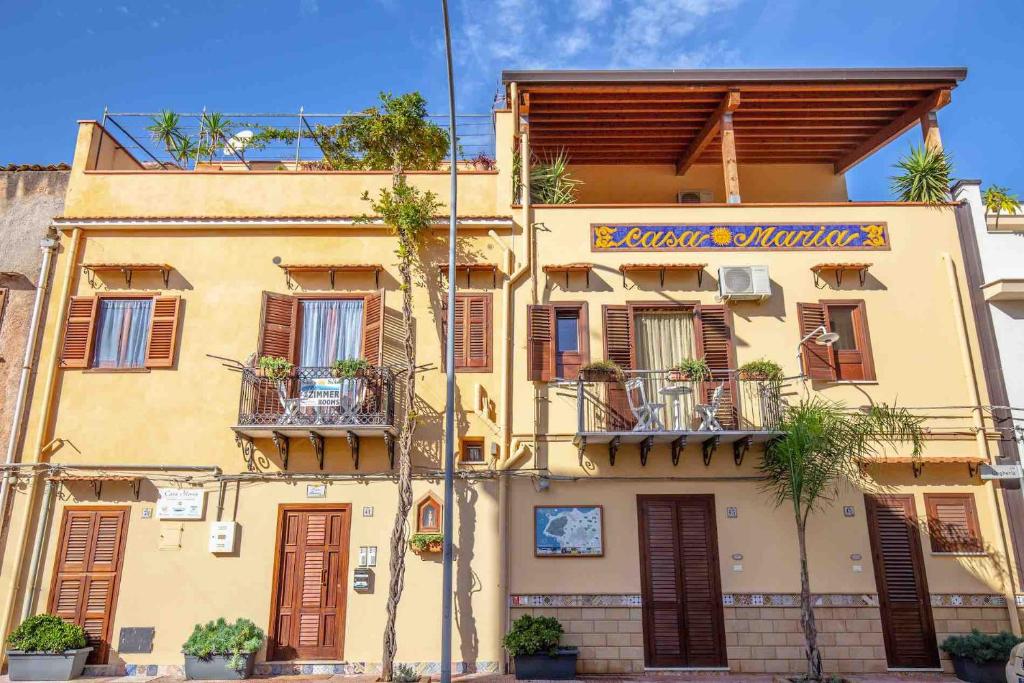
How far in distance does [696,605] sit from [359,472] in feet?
20.5

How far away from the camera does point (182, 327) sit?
14.0m

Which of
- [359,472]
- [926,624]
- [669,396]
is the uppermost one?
[669,396]

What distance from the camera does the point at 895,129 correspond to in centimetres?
1648

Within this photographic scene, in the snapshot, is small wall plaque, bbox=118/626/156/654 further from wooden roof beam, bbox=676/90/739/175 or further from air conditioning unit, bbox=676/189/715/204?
wooden roof beam, bbox=676/90/739/175

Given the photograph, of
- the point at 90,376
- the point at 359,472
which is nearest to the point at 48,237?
the point at 90,376

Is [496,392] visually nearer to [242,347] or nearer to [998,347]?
[242,347]

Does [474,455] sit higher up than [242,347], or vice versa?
[242,347]

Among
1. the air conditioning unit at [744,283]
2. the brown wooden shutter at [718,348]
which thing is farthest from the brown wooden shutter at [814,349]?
the brown wooden shutter at [718,348]

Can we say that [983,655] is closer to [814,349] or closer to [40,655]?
[814,349]

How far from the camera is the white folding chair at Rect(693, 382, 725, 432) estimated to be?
12.8 meters

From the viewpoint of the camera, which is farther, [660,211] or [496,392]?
[660,211]

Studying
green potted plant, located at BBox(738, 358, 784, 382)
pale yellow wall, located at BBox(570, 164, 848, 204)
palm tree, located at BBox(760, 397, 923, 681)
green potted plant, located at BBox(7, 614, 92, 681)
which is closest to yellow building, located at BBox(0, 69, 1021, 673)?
green potted plant, located at BBox(738, 358, 784, 382)

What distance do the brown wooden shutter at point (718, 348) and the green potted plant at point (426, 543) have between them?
17.4ft

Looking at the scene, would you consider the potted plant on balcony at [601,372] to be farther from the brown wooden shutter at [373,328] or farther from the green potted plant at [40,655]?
the green potted plant at [40,655]
